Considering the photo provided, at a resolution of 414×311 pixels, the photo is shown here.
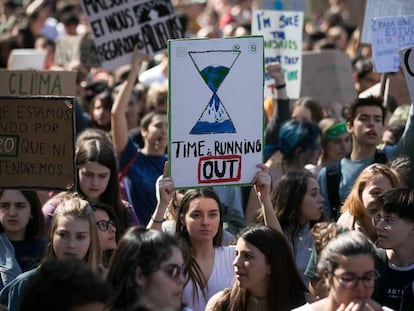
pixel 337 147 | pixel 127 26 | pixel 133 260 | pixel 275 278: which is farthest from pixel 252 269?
pixel 127 26

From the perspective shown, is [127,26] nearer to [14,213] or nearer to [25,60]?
[25,60]

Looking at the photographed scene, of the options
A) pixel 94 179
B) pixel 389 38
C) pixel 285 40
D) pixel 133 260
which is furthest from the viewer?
pixel 285 40

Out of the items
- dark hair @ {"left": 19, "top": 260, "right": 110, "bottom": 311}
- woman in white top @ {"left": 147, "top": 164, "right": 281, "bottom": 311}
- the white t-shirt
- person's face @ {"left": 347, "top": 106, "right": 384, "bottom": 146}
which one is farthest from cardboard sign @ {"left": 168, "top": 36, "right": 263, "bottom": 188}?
dark hair @ {"left": 19, "top": 260, "right": 110, "bottom": 311}

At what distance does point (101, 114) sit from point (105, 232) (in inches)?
141

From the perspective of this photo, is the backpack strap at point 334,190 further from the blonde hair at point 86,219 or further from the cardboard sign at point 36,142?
the blonde hair at point 86,219

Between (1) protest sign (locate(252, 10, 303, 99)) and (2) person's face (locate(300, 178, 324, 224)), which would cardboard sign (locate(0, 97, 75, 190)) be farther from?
(1) protest sign (locate(252, 10, 303, 99))

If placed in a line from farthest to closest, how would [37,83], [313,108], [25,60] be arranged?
[25,60] → [313,108] → [37,83]

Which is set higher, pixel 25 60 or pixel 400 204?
pixel 25 60

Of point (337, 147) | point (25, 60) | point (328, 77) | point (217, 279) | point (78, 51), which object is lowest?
point (217, 279)

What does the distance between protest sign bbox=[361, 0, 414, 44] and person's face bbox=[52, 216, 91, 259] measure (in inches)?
163

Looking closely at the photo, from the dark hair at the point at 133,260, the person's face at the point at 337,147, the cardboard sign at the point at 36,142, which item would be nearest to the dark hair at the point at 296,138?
the person's face at the point at 337,147

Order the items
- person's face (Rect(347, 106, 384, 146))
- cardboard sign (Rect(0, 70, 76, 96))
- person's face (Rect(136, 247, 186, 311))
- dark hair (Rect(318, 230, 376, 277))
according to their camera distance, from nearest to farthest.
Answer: person's face (Rect(136, 247, 186, 311))
dark hair (Rect(318, 230, 376, 277))
person's face (Rect(347, 106, 384, 146))
cardboard sign (Rect(0, 70, 76, 96))

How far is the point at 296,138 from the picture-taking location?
9148 millimetres

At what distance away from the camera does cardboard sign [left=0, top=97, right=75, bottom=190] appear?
278 inches
